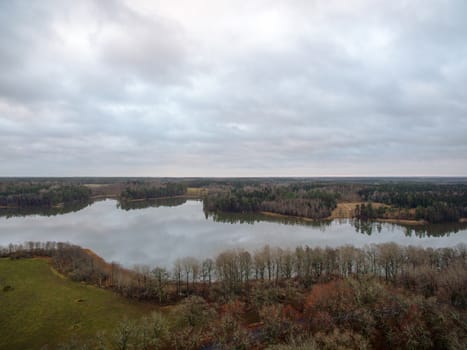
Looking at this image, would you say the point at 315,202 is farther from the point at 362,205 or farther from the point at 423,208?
the point at 423,208

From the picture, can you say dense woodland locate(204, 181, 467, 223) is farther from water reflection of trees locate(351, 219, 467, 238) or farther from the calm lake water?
the calm lake water

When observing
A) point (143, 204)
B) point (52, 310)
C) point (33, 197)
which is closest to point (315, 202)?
point (143, 204)

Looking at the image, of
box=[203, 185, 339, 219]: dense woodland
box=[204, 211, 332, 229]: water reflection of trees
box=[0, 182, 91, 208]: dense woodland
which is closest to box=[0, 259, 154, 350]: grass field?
box=[204, 211, 332, 229]: water reflection of trees

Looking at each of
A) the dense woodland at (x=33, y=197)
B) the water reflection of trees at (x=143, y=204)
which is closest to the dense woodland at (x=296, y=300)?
the water reflection of trees at (x=143, y=204)

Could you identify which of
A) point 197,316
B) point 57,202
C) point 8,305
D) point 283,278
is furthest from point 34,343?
point 57,202

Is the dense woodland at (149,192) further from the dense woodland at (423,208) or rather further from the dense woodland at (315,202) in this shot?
the dense woodland at (423,208)

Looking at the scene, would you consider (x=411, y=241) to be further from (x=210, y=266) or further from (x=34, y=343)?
(x=34, y=343)
